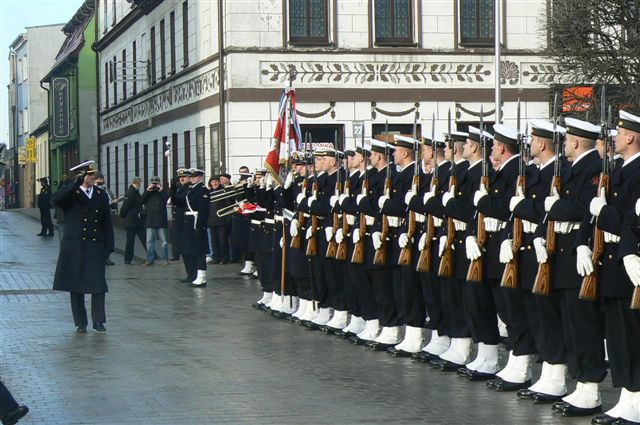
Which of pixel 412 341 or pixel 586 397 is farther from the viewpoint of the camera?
pixel 412 341

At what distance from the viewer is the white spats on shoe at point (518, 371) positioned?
1127 cm

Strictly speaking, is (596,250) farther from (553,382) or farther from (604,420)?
(553,382)

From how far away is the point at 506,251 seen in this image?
35.6ft

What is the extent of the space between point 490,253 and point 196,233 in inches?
478

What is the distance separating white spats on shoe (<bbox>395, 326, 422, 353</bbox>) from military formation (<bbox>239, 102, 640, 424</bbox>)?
12 millimetres

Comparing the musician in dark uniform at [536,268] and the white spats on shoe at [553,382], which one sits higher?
the musician in dark uniform at [536,268]

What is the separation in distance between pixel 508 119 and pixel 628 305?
2295 cm

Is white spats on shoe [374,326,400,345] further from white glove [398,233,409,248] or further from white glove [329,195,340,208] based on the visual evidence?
white glove [329,195,340,208]

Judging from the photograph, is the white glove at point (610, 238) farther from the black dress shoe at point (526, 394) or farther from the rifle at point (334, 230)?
the rifle at point (334, 230)

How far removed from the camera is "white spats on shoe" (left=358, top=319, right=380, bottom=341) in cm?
1459

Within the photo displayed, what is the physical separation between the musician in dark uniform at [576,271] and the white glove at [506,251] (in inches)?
17.8

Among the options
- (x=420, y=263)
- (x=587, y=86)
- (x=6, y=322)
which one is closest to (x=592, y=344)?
(x=420, y=263)

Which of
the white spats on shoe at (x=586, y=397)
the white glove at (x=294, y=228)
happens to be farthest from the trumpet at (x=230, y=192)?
the white spats on shoe at (x=586, y=397)

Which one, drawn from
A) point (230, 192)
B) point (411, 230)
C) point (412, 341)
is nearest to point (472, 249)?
point (411, 230)
